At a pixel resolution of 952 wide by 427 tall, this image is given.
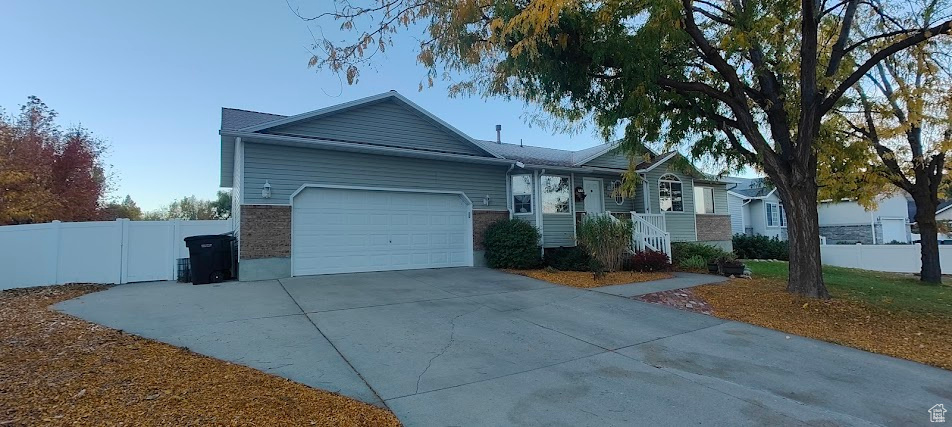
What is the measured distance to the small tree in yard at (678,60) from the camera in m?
6.66

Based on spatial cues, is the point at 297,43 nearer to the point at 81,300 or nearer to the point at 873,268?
the point at 81,300

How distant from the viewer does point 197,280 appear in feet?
33.6

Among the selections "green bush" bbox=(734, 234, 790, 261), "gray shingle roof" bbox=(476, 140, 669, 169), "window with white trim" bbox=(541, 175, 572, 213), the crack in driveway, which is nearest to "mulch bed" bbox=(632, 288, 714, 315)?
the crack in driveway

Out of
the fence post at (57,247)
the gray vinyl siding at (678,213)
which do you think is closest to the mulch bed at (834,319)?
the gray vinyl siding at (678,213)

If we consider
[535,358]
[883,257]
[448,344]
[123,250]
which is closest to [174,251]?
[123,250]

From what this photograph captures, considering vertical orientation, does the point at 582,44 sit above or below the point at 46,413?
above

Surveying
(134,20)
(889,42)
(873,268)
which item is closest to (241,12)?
(134,20)

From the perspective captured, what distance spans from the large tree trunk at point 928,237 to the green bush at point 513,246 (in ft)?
37.0

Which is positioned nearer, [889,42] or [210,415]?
[210,415]

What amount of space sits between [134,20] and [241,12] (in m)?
3.85

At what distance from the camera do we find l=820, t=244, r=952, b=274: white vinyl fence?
16859mm

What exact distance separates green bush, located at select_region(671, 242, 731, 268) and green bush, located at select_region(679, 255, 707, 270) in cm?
6

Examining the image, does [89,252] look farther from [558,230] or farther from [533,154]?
[533,154]

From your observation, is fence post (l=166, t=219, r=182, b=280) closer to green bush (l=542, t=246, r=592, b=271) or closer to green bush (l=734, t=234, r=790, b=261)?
green bush (l=542, t=246, r=592, b=271)
